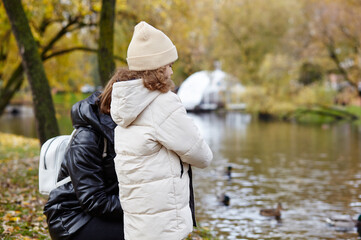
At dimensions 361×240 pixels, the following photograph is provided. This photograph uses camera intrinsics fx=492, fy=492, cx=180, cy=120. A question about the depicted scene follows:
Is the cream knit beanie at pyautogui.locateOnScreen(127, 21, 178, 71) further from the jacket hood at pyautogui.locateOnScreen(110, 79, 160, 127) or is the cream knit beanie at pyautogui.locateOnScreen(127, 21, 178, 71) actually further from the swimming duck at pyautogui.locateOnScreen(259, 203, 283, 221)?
the swimming duck at pyautogui.locateOnScreen(259, 203, 283, 221)

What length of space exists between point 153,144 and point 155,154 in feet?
0.22

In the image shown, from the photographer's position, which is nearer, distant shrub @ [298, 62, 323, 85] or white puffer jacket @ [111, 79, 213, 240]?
white puffer jacket @ [111, 79, 213, 240]

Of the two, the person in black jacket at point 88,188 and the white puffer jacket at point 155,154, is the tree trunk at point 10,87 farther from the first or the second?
the white puffer jacket at point 155,154

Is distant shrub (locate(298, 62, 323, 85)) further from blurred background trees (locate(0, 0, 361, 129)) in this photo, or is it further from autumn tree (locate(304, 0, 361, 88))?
autumn tree (locate(304, 0, 361, 88))

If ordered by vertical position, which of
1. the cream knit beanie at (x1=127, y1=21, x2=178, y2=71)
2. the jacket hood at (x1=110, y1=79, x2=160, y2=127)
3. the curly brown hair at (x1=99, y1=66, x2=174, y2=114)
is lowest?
the jacket hood at (x1=110, y1=79, x2=160, y2=127)

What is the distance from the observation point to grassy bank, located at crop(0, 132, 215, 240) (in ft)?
18.5

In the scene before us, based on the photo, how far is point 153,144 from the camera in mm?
2797

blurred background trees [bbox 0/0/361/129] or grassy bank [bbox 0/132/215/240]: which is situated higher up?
blurred background trees [bbox 0/0/361/129]

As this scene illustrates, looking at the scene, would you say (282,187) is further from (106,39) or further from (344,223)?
(106,39)

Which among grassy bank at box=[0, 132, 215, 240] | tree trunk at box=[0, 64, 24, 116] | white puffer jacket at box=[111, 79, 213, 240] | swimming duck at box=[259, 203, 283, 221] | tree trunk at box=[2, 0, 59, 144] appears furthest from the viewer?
tree trunk at box=[0, 64, 24, 116]

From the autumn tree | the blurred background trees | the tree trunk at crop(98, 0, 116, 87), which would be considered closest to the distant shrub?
the blurred background trees

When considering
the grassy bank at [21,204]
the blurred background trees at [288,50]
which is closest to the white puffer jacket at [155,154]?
the grassy bank at [21,204]

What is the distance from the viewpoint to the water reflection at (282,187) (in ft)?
Answer: 31.0

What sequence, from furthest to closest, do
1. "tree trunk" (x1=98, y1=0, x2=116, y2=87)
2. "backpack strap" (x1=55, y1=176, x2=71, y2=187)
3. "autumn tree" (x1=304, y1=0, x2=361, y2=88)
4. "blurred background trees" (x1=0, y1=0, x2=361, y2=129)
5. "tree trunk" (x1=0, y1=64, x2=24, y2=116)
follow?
1. "blurred background trees" (x1=0, y1=0, x2=361, y2=129)
2. "autumn tree" (x1=304, y1=0, x2=361, y2=88)
3. "tree trunk" (x1=0, y1=64, x2=24, y2=116)
4. "tree trunk" (x1=98, y1=0, x2=116, y2=87)
5. "backpack strap" (x1=55, y1=176, x2=71, y2=187)
